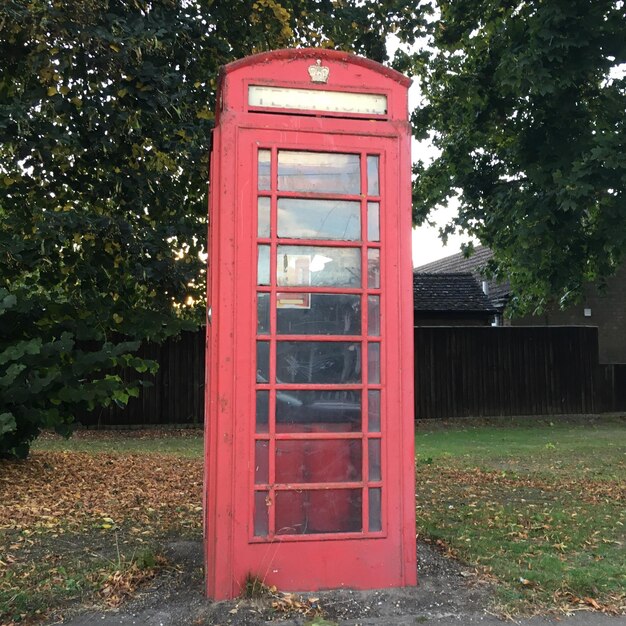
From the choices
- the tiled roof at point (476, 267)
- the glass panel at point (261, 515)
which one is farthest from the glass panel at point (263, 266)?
the tiled roof at point (476, 267)

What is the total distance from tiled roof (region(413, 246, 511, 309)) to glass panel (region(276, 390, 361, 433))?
43.6 ft

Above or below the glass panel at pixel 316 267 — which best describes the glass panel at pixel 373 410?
below

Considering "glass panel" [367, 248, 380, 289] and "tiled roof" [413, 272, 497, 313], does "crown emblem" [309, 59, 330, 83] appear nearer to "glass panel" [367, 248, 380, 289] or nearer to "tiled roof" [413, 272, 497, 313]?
"glass panel" [367, 248, 380, 289]

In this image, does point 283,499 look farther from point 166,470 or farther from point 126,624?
point 166,470

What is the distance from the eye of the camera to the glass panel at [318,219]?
386 cm

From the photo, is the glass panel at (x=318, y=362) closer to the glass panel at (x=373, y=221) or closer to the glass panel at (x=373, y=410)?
the glass panel at (x=373, y=410)

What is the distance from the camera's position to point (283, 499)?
378 cm

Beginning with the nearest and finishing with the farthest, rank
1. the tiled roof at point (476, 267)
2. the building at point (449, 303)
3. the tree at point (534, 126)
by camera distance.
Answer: the tree at point (534, 126), the building at point (449, 303), the tiled roof at point (476, 267)

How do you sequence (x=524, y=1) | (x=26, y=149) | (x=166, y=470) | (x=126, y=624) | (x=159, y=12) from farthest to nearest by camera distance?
1. (x=524, y=1)
2. (x=166, y=470)
3. (x=159, y=12)
4. (x=26, y=149)
5. (x=126, y=624)

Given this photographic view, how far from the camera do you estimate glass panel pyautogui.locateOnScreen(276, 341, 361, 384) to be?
3.81m

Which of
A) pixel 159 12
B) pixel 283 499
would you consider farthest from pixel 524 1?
pixel 283 499

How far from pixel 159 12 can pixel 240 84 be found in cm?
392

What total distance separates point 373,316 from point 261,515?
4.34 feet

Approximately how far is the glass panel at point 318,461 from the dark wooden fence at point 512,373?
13135 millimetres
